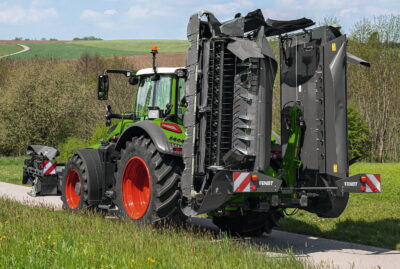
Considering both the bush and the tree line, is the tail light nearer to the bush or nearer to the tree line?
the tree line

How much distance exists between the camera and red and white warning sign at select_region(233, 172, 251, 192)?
692 cm

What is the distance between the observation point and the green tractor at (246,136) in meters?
7.18

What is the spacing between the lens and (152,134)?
7.88 meters

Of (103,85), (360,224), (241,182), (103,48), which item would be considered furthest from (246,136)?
(103,48)

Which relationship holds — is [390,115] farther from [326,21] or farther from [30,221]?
[30,221]

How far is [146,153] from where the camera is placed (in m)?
7.98

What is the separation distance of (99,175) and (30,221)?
71.0 inches

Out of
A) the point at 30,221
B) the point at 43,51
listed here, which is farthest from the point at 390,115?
the point at 43,51

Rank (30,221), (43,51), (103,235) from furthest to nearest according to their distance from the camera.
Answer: (43,51)
(30,221)
(103,235)

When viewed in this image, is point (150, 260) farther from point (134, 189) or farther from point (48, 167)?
point (48, 167)

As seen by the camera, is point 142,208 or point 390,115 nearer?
point 142,208

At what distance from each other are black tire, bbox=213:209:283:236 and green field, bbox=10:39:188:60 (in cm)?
6009

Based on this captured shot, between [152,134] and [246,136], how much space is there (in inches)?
55.6

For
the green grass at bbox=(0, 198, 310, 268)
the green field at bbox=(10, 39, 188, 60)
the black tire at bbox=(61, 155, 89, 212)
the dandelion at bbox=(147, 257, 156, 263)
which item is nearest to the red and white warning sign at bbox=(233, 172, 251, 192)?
the green grass at bbox=(0, 198, 310, 268)
